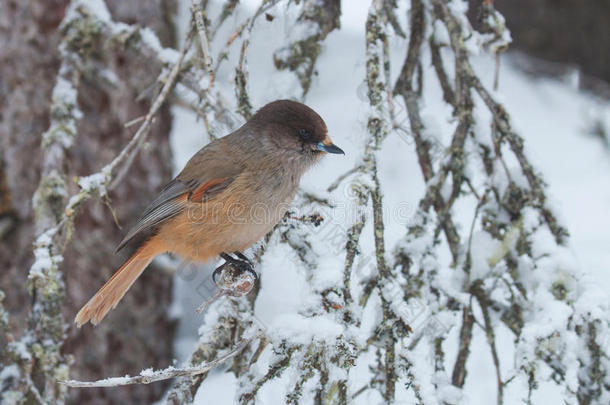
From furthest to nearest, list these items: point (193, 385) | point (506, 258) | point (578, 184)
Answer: point (578, 184) < point (506, 258) < point (193, 385)

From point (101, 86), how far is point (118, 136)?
354 mm

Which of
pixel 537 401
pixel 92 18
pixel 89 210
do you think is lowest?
pixel 537 401

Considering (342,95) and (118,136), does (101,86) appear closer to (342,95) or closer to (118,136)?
(118,136)

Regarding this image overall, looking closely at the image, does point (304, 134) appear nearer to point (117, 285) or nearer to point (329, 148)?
point (329, 148)

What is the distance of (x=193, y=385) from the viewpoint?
2.12 meters

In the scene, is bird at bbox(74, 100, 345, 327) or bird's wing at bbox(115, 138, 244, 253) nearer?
bird at bbox(74, 100, 345, 327)

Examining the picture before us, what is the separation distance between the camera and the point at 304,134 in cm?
287

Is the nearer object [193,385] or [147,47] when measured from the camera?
[193,385]

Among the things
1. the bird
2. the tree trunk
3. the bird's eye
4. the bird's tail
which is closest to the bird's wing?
the bird

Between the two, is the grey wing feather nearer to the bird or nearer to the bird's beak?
the bird

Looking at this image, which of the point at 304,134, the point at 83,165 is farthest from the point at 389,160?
the point at 304,134

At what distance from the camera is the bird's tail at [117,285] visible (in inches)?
112

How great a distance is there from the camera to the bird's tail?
9.33 feet

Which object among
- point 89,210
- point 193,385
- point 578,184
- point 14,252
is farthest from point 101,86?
point 578,184
